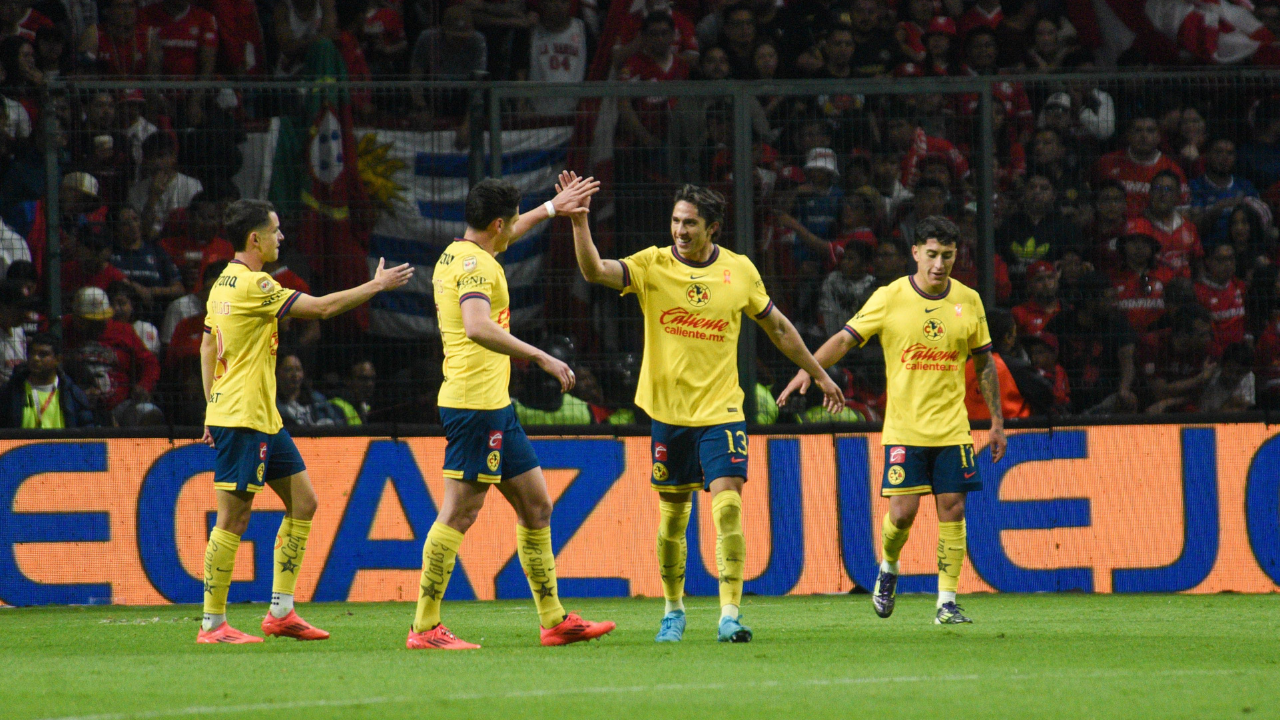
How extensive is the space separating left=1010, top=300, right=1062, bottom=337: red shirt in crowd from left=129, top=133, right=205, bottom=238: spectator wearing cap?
609 centimetres

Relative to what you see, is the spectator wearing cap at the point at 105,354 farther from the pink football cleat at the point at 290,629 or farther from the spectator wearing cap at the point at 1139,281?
the spectator wearing cap at the point at 1139,281

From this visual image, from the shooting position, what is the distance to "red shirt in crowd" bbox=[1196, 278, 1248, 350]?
11773 mm

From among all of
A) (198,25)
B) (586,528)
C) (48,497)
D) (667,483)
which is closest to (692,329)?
(667,483)

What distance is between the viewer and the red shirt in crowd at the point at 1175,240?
38.4 ft

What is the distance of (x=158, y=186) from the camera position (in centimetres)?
1109

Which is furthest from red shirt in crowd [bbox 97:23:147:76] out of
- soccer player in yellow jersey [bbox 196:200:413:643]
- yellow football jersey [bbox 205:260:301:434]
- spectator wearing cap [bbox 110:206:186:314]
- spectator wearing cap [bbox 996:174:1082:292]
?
spectator wearing cap [bbox 996:174:1082:292]

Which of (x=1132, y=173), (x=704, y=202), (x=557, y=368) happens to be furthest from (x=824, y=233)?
(x=557, y=368)

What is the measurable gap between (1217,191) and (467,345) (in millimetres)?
6746

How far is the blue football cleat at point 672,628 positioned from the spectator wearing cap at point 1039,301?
482 centimetres

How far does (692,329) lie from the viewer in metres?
7.83

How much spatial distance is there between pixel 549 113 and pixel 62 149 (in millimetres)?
A: 3428

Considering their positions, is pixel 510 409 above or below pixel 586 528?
above

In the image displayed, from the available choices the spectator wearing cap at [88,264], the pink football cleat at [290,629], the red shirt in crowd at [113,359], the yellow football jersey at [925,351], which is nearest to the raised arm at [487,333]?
the pink football cleat at [290,629]

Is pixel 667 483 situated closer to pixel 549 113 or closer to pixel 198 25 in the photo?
pixel 549 113
